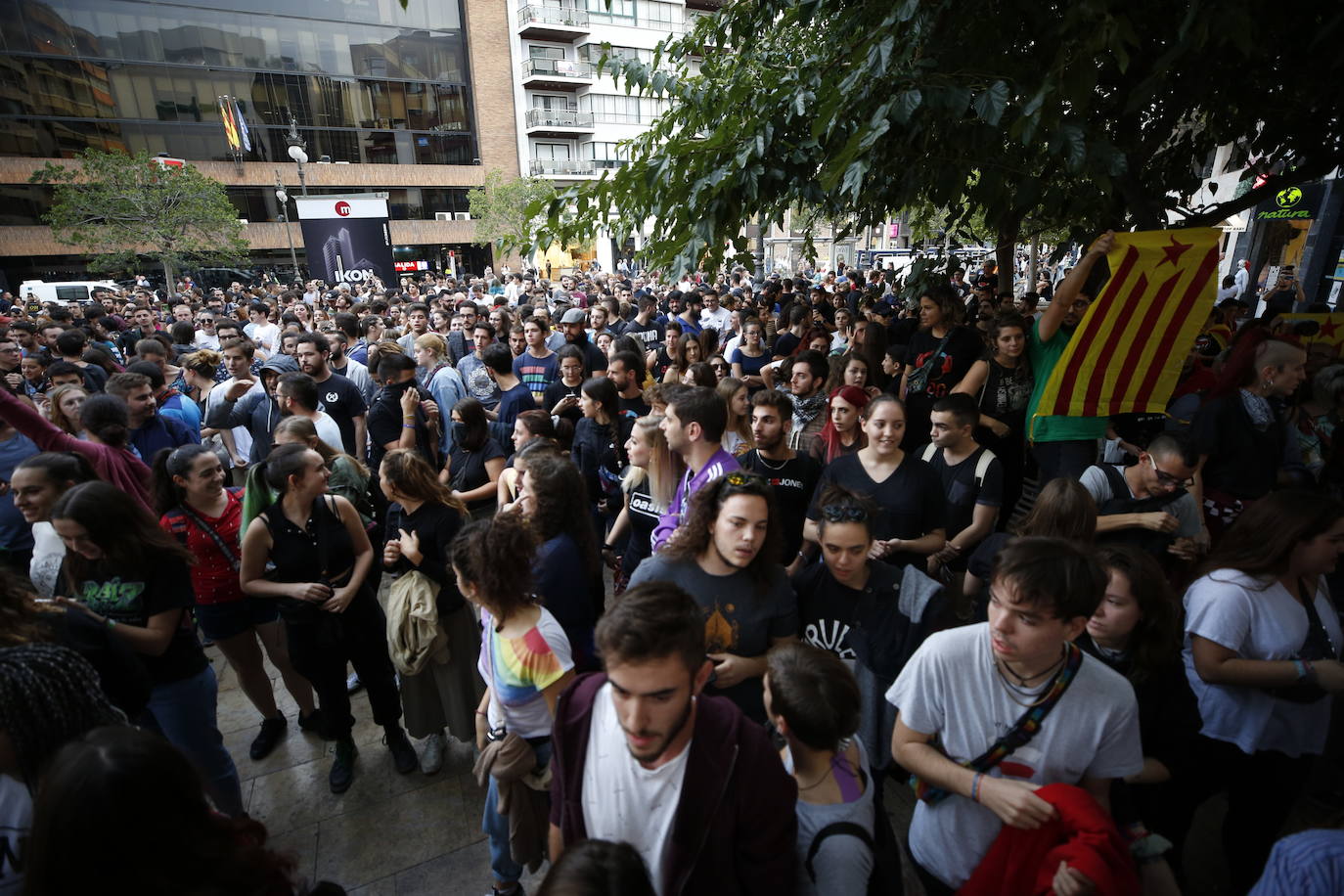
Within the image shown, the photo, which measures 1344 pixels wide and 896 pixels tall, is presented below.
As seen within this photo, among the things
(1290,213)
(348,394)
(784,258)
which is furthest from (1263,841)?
(784,258)

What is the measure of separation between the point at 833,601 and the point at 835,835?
1129mm

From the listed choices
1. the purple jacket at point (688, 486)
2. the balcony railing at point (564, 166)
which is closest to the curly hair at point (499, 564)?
the purple jacket at point (688, 486)

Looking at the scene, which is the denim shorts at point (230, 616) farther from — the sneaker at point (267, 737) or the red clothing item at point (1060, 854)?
the red clothing item at point (1060, 854)

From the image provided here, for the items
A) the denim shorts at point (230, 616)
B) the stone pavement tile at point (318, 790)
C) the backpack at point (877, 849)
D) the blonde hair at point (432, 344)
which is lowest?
the stone pavement tile at point (318, 790)

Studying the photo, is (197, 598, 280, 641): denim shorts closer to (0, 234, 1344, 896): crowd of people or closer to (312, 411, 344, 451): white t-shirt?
(0, 234, 1344, 896): crowd of people

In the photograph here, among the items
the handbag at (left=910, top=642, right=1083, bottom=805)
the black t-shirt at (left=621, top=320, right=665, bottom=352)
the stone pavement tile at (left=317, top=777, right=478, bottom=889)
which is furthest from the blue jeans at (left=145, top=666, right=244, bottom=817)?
the black t-shirt at (left=621, top=320, right=665, bottom=352)

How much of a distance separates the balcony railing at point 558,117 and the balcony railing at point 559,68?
1981 millimetres

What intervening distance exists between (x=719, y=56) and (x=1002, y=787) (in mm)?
5686

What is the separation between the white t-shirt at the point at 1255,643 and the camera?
7.38ft

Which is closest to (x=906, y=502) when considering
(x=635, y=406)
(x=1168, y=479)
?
(x=1168, y=479)

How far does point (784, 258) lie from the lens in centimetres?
4981

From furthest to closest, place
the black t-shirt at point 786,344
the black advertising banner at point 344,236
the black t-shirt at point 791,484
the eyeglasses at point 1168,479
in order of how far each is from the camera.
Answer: the black advertising banner at point 344,236
the black t-shirt at point 786,344
the black t-shirt at point 791,484
the eyeglasses at point 1168,479

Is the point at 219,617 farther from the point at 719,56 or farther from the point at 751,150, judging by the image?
the point at 719,56

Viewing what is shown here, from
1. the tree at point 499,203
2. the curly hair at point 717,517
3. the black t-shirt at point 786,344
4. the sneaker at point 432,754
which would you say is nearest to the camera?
the curly hair at point 717,517
